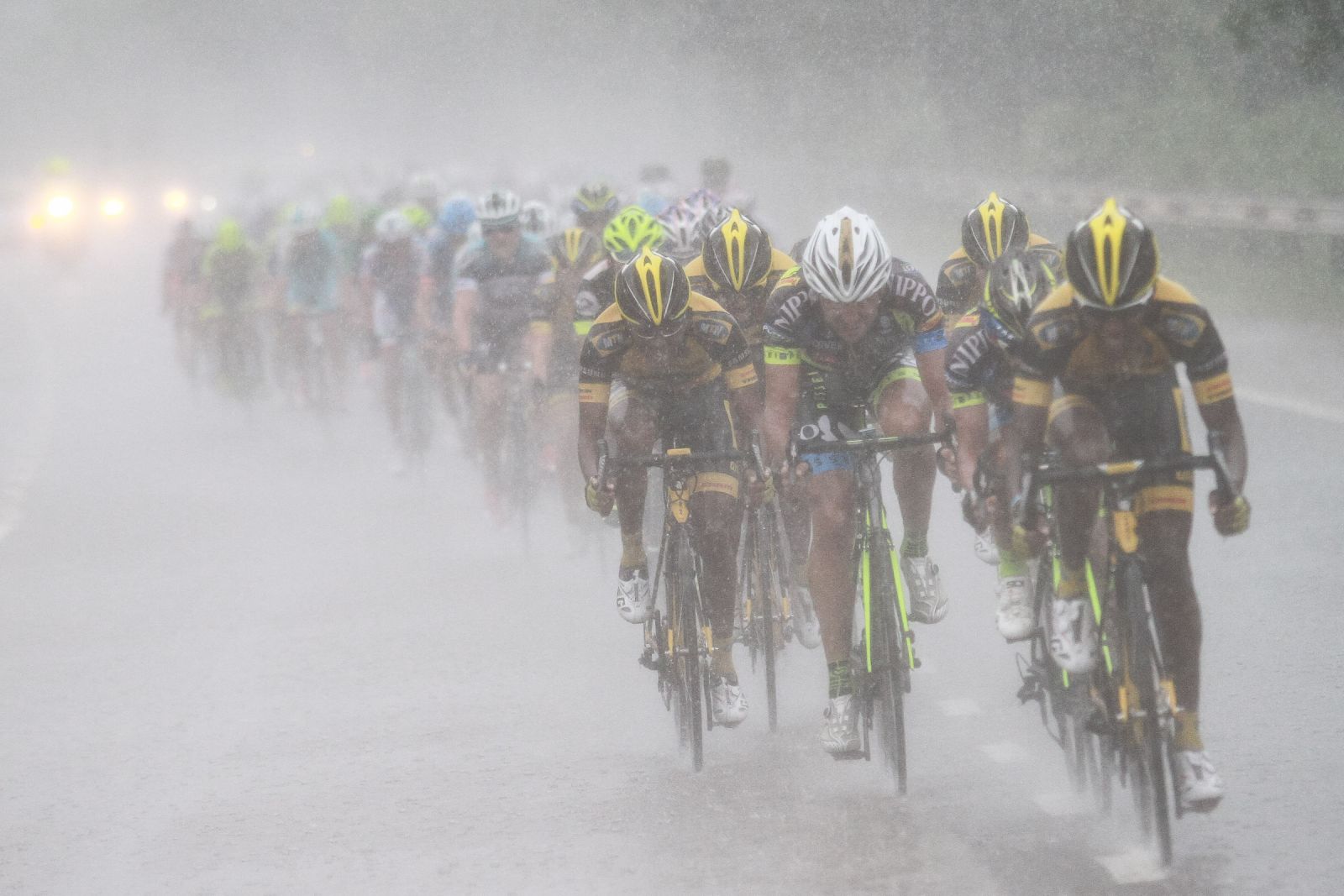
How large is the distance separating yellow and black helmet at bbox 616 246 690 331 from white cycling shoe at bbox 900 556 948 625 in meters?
1.53

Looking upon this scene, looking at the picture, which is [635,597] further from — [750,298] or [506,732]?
[750,298]

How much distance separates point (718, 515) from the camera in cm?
785

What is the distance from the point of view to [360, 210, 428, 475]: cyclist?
55.1ft

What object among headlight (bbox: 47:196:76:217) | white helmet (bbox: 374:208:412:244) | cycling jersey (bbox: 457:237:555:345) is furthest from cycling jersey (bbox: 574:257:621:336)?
headlight (bbox: 47:196:76:217)

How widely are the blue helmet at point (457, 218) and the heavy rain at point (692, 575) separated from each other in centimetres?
4

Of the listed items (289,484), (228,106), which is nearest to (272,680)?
(289,484)

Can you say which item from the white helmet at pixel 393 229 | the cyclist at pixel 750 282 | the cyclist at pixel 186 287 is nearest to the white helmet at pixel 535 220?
the white helmet at pixel 393 229

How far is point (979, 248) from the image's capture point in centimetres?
856

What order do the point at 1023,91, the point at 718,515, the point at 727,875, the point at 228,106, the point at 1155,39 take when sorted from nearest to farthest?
1. the point at 727,875
2. the point at 718,515
3. the point at 1155,39
4. the point at 1023,91
5. the point at 228,106

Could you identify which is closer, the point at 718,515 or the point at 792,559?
the point at 718,515

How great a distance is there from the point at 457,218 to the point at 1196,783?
10.5 metres

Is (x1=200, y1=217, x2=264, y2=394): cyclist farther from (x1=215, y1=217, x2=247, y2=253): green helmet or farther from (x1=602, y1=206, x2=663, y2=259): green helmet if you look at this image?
(x1=602, y1=206, x2=663, y2=259): green helmet

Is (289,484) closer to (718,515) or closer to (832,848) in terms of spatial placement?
(718,515)

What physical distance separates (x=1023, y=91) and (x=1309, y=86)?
41.2 ft
